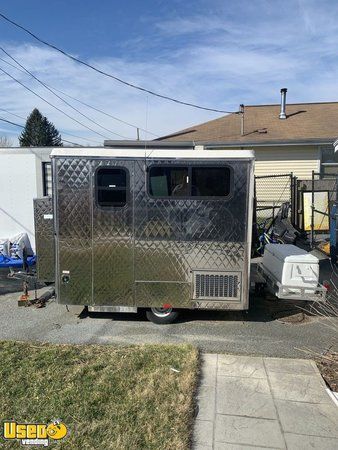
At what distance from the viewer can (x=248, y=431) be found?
10.3 ft

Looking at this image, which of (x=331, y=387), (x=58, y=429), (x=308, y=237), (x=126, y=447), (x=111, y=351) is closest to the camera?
(x=126, y=447)

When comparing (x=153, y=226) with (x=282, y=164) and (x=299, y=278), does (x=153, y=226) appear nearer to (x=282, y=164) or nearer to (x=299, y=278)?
(x=299, y=278)

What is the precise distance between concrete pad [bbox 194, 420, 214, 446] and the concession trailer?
2.14 meters

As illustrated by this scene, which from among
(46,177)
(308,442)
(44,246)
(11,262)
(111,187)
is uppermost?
(46,177)

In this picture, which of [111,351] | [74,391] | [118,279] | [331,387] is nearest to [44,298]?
[118,279]

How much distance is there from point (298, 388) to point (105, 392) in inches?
72.5

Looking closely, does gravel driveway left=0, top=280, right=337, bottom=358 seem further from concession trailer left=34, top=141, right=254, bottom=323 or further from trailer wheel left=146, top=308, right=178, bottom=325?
concession trailer left=34, top=141, right=254, bottom=323

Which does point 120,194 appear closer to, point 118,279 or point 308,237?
point 118,279

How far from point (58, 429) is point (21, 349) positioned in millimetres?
1732

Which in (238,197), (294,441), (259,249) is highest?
(238,197)

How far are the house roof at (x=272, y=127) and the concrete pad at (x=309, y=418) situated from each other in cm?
1215

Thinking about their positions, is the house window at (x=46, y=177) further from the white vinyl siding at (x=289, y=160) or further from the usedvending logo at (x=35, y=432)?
the white vinyl siding at (x=289, y=160)

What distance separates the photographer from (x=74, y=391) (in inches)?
144

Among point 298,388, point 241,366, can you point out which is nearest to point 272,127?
point 241,366
